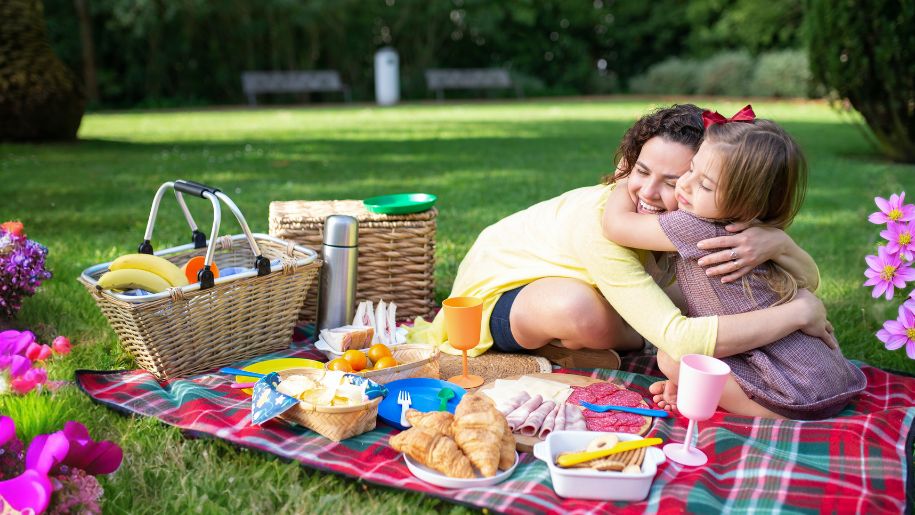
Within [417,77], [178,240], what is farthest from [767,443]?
[417,77]

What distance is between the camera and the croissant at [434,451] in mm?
2010

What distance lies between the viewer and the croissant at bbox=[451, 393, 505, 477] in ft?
6.63

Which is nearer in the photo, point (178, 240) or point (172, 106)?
point (178, 240)

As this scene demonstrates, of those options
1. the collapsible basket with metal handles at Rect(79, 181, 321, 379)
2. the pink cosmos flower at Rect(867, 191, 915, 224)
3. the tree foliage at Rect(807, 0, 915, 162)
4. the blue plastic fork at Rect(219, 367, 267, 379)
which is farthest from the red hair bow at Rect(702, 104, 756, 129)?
the tree foliage at Rect(807, 0, 915, 162)

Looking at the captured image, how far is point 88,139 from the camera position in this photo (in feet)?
33.5

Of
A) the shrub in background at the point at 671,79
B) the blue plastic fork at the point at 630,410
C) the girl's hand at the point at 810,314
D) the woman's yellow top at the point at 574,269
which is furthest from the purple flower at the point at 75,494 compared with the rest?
the shrub in background at the point at 671,79

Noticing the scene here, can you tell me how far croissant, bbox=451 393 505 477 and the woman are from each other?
2.10 feet

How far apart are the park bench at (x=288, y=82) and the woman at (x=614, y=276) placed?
1672 cm

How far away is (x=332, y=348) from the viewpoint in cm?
299

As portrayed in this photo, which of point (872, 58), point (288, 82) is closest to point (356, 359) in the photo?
Result: point (872, 58)

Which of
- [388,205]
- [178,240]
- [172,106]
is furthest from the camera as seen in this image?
[172,106]

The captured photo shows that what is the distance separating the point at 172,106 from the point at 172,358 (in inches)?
648

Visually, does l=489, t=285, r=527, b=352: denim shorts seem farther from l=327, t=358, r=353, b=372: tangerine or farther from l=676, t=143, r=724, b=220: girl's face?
l=676, t=143, r=724, b=220: girl's face

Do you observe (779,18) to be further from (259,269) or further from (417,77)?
(259,269)
